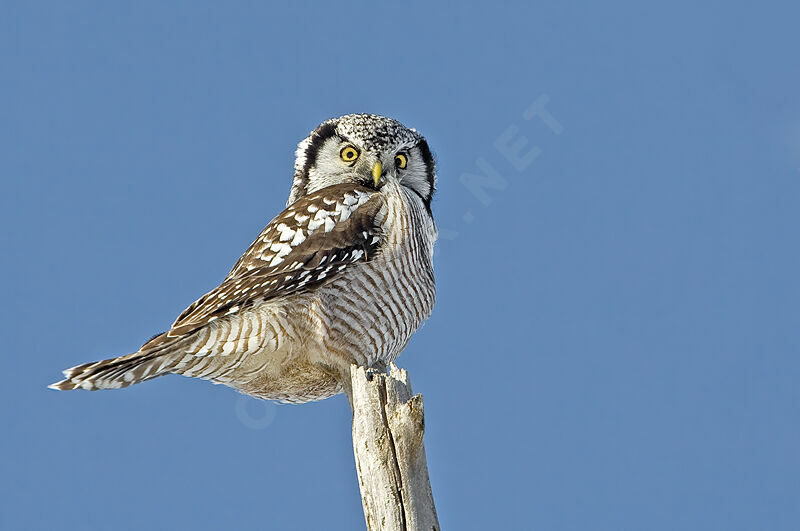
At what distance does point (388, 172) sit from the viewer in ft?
19.8

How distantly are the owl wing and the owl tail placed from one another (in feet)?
0.31

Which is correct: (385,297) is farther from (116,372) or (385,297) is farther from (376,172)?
(116,372)

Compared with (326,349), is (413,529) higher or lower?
lower

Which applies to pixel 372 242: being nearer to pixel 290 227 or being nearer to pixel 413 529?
pixel 290 227

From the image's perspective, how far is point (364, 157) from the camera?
238 inches

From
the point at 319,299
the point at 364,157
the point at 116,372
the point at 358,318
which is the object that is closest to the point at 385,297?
the point at 358,318

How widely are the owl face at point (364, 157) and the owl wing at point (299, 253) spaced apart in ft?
0.89

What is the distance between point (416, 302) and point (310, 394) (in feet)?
2.83

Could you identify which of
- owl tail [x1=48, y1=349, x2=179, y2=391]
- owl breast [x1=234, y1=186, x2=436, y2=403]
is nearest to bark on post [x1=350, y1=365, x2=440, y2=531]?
owl breast [x1=234, y1=186, x2=436, y2=403]

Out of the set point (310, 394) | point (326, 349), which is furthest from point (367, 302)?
point (310, 394)

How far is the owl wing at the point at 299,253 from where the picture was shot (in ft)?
16.4

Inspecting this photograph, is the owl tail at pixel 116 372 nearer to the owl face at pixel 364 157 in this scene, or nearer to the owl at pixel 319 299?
the owl at pixel 319 299

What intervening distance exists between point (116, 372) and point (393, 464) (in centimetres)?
144

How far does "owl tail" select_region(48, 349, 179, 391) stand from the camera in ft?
14.7
